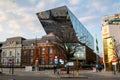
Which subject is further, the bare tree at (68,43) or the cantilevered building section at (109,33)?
the cantilevered building section at (109,33)

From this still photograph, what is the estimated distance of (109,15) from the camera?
93562 millimetres

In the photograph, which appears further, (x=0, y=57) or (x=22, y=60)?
(x=0, y=57)

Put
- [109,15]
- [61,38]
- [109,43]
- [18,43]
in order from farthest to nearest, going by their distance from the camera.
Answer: [18,43] < [109,15] < [109,43] < [61,38]

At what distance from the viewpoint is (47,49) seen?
93.1 m

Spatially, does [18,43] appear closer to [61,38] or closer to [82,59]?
[82,59]

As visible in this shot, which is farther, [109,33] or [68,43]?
[109,33]

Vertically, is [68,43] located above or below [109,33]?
below

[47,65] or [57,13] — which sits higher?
[57,13]

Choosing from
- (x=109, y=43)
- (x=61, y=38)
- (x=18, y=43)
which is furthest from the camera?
(x=18, y=43)

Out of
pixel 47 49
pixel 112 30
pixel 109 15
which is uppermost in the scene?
pixel 109 15

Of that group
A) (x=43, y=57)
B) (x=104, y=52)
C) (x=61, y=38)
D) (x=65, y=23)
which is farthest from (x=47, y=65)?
(x=61, y=38)

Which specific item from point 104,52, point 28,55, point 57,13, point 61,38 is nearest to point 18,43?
point 28,55

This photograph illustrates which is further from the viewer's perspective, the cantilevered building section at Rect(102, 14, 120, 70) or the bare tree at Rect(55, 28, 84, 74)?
the cantilevered building section at Rect(102, 14, 120, 70)

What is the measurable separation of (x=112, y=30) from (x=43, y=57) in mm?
31833
